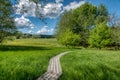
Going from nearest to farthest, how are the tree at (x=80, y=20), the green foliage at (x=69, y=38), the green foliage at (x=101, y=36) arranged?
the green foliage at (x=101, y=36) → the green foliage at (x=69, y=38) → the tree at (x=80, y=20)

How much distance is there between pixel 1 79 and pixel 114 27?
67.9 meters

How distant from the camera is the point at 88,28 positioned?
8500cm

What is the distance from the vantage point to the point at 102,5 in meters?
89.2

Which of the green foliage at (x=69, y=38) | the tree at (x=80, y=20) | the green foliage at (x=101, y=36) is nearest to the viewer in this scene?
the green foliage at (x=101, y=36)

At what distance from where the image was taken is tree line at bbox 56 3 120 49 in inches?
2810

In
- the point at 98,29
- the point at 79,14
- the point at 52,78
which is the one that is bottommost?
the point at 52,78

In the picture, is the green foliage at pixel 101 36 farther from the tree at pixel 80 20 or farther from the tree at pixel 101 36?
the tree at pixel 80 20

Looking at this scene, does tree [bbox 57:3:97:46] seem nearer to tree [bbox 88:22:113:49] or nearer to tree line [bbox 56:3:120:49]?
tree line [bbox 56:3:120:49]

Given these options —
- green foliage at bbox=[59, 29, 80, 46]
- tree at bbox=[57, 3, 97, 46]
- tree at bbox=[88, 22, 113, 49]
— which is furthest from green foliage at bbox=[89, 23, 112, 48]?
tree at bbox=[57, 3, 97, 46]

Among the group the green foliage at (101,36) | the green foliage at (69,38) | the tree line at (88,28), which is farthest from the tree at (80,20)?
the green foliage at (101,36)

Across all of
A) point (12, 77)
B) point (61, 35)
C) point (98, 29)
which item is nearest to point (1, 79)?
point (12, 77)

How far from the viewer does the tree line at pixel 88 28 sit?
234ft

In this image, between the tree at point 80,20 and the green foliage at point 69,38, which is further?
the tree at point 80,20

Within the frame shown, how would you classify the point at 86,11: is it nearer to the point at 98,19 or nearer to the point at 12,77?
the point at 98,19
